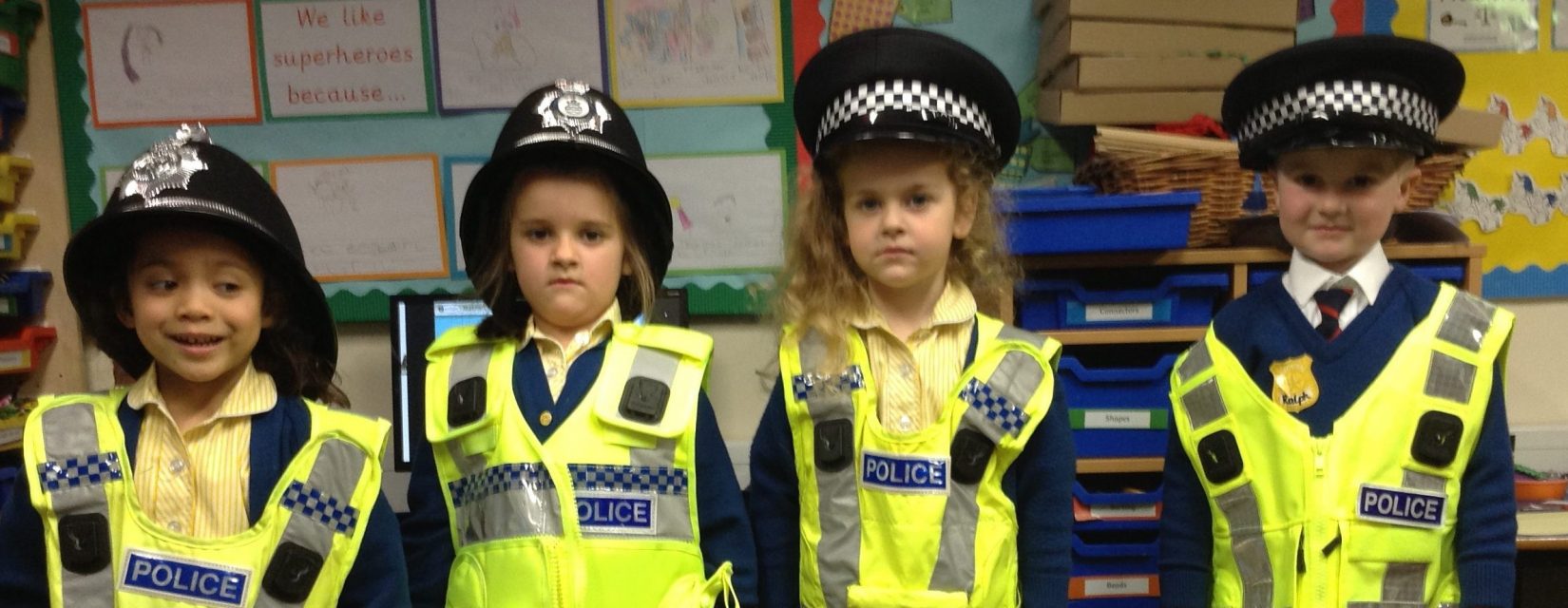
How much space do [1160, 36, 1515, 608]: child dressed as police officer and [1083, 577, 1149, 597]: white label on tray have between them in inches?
27.2

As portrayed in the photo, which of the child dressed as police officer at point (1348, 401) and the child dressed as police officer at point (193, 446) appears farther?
the child dressed as police officer at point (1348, 401)

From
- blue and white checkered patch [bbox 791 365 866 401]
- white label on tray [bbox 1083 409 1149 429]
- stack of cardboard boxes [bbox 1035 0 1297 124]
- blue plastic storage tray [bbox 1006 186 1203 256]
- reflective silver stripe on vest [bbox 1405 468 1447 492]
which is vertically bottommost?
white label on tray [bbox 1083 409 1149 429]

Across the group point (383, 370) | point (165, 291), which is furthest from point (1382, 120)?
point (383, 370)

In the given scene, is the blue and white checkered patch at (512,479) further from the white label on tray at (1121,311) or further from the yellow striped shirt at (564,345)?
the white label on tray at (1121,311)

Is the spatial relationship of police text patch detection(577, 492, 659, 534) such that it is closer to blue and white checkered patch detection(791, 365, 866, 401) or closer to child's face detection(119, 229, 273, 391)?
blue and white checkered patch detection(791, 365, 866, 401)

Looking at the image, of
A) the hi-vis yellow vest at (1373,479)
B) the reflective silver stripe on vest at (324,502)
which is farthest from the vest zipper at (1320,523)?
the reflective silver stripe on vest at (324,502)

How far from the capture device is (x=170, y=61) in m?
2.61

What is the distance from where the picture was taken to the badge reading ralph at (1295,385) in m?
1.46

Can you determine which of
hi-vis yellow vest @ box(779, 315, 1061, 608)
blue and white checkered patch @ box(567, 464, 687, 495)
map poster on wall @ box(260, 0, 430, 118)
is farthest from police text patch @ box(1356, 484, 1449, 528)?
map poster on wall @ box(260, 0, 430, 118)

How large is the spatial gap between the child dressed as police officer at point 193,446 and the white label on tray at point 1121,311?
1534 mm

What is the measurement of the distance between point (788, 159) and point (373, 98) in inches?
45.8

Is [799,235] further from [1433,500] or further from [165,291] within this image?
[1433,500]

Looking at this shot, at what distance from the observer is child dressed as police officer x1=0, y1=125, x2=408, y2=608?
3.84ft

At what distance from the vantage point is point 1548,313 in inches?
101
